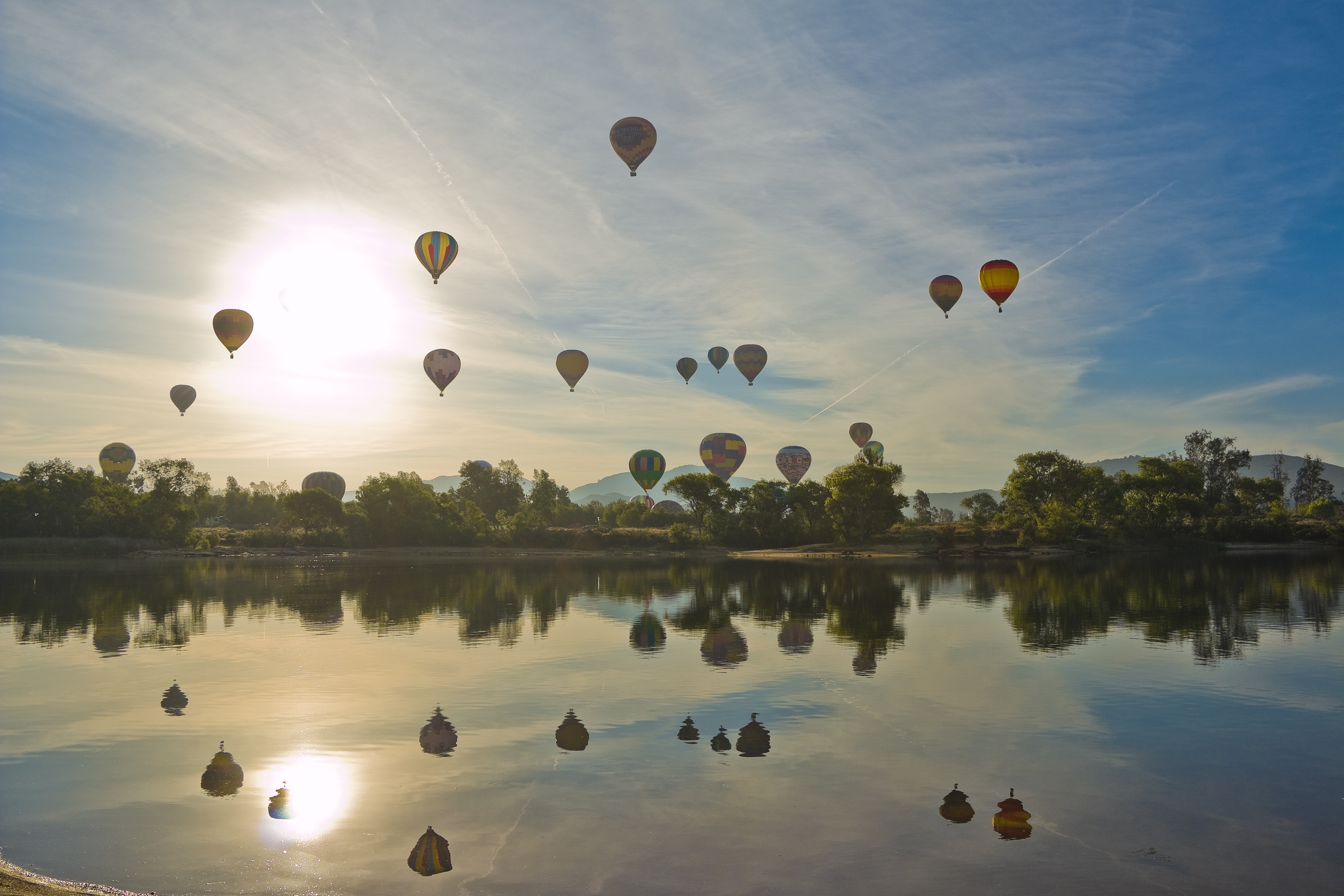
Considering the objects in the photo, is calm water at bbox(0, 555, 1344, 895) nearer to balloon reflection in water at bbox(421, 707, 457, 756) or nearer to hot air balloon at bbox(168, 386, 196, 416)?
balloon reflection in water at bbox(421, 707, 457, 756)

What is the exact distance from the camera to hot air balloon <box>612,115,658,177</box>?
61125mm

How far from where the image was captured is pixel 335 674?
23.5 metres

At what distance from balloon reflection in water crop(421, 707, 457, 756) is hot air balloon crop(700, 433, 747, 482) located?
104 m

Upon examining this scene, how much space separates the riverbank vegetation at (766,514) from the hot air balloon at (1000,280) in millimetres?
41977

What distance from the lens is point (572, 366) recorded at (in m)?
85.9

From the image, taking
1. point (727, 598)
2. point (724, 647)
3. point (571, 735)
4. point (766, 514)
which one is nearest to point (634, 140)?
point (727, 598)

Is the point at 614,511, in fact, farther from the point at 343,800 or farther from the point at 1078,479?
the point at 343,800

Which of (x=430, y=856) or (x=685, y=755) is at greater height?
(x=685, y=755)

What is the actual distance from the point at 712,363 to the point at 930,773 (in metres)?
95.2

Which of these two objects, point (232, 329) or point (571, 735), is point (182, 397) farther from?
point (571, 735)

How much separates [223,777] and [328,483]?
173 metres

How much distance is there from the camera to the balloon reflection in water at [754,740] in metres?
15.6

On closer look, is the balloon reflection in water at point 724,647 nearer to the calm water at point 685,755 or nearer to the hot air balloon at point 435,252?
the calm water at point 685,755

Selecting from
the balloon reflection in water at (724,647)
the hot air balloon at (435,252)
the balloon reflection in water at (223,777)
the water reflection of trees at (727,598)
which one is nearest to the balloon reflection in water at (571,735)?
the balloon reflection in water at (223,777)
